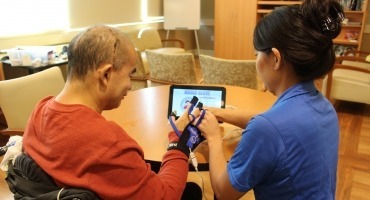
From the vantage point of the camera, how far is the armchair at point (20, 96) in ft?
5.99

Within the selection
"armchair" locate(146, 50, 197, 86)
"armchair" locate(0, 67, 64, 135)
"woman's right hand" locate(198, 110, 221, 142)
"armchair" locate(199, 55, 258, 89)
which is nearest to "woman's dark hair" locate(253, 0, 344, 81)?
"woman's right hand" locate(198, 110, 221, 142)

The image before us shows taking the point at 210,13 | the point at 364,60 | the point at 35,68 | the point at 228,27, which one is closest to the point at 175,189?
the point at 35,68

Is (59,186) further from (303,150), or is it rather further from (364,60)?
(364,60)

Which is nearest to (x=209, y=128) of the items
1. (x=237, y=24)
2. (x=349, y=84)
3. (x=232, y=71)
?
(x=232, y=71)

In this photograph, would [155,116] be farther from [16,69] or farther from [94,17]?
[94,17]

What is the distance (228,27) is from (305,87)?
193 inches

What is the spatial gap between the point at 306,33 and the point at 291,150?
0.29 m

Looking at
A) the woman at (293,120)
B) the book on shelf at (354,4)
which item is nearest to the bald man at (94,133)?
the woman at (293,120)

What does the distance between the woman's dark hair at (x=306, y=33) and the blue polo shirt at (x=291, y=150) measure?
0.08 metres

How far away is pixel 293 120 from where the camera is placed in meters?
0.81

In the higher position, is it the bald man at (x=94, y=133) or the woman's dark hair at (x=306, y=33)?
the woman's dark hair at (x=306, y=33)

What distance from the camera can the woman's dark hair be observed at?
805 millimetres

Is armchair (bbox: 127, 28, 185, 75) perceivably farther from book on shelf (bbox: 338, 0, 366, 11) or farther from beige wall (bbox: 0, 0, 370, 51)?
book on shelf (bbox: 338, 0, 366, 11)

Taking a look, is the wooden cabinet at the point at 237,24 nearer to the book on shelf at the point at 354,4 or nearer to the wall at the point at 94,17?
the book on shelf at the point at 354,4
